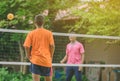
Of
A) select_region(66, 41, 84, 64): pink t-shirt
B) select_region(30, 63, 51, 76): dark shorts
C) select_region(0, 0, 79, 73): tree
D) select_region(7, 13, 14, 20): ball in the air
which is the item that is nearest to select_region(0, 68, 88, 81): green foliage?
select_region(0, 0, 79, 73): tree

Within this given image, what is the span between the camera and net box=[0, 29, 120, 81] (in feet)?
38.8

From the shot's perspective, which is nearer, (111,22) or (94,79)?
(111,22)

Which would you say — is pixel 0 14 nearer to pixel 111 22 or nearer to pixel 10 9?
pixel 10 9

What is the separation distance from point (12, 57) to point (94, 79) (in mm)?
3020

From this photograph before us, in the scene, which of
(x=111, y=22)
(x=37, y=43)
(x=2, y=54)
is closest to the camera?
(x=37, y=43)

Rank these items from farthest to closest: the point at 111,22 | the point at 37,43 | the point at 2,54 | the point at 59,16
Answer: the point at 59,16, the point at 2,54, the point at 111,22, the point at 37,43

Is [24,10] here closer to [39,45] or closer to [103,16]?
[103,16]

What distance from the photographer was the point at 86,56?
13.9m

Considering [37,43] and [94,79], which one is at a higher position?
[37,43]

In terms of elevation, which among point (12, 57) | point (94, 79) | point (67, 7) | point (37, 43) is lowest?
point (94, 79)

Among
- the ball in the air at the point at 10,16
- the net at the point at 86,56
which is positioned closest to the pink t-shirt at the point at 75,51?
the net at the point at 86,56

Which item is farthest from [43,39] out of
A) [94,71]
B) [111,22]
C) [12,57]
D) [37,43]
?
[94,71]

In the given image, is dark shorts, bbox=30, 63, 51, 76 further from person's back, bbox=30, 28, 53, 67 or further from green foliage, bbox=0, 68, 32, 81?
green foliage, bbox=0, 68, 32, 81

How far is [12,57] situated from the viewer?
11781 mm
